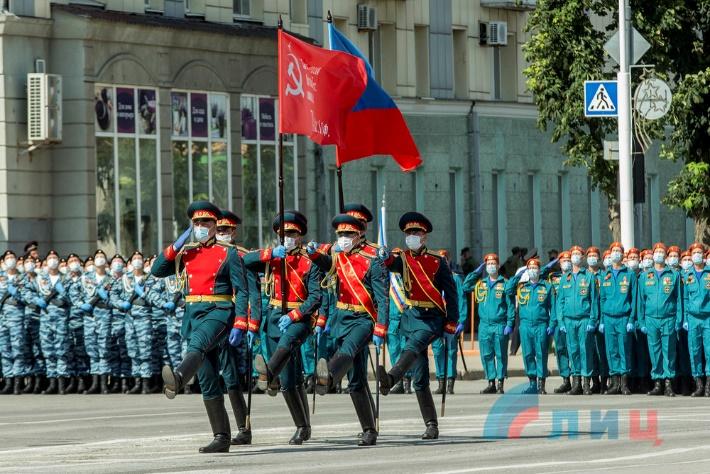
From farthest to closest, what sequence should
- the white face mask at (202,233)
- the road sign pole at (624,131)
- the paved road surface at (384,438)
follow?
the road sign pole at (624,131), the white face mask at (202,233), the paved road surface at (384,438)

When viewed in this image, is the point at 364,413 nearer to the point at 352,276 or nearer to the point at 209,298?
the point at 352,276

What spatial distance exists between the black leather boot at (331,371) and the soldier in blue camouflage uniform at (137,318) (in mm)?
10648

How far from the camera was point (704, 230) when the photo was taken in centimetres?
3759

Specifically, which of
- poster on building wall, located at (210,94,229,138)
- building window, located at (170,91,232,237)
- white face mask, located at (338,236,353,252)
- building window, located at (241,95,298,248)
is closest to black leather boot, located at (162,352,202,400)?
white face mask, located at (338,236,353,252)

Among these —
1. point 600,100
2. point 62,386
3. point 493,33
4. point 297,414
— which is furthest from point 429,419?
point 493,33

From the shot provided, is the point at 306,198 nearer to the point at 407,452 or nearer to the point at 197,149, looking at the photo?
the point at 197,149

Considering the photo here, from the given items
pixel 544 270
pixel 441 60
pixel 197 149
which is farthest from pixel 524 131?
pixel 544 270

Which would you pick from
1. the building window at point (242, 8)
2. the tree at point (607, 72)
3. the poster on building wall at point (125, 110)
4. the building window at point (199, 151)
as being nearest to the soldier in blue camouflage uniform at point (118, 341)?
the poster on building wall at point (125, 110)

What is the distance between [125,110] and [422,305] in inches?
A: 779

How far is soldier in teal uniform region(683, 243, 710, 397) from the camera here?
1051 inches

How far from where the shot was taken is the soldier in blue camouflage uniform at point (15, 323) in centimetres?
2981

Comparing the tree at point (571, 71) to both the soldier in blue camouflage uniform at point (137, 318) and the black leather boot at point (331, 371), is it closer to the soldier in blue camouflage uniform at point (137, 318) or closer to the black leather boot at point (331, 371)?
the soldier in blue camouflage uniform at point (137, 318)

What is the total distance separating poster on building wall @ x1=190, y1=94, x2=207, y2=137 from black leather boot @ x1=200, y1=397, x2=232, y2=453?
22429 mm

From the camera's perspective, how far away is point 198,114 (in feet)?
133
